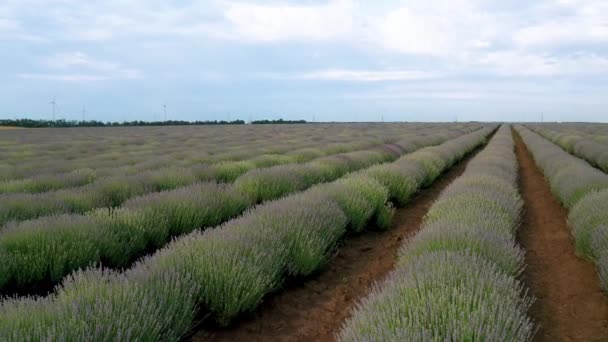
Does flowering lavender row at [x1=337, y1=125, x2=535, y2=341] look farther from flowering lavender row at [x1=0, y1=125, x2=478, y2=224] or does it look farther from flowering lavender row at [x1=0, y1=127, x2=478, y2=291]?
flowering lavender row at [x1=0, y1=125, x2=478, y2=224]

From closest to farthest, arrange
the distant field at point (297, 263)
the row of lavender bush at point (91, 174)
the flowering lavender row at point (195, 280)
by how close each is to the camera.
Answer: the flowering lavender row at point (195, 280), the distant field at point (297, 263), the row of lavender bush at point (91, 174)

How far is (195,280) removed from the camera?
3.59 metres

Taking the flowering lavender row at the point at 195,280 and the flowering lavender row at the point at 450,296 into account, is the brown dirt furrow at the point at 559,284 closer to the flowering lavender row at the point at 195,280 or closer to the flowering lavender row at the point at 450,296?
the flowering lavender row at the point at 450,296

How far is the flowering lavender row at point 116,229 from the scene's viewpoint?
4230 mm

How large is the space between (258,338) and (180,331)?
26.8 inches

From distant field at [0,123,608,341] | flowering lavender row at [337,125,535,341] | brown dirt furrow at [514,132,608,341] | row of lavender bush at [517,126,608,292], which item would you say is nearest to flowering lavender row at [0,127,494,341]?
distant field at [0,123,608,341]

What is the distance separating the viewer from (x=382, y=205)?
279 inches

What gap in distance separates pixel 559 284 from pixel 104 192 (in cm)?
608

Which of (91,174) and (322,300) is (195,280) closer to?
(322,300)

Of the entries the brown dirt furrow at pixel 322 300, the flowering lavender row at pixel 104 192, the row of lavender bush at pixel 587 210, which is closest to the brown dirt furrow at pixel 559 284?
the row of lavender bush at pixel 587 210

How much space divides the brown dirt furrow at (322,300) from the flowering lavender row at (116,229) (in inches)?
53.4

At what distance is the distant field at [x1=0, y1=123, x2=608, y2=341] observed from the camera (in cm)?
263

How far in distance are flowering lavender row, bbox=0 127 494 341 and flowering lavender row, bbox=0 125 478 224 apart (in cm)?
229

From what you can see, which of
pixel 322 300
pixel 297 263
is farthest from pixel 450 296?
pixel 297 263
